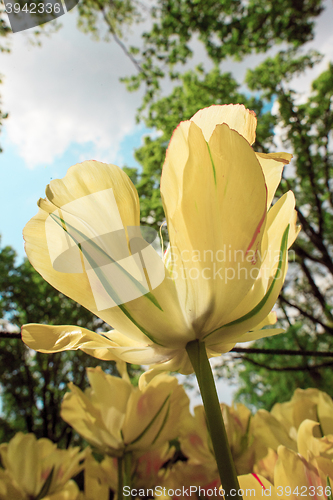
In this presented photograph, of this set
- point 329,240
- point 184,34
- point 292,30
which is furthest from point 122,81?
point 329,240

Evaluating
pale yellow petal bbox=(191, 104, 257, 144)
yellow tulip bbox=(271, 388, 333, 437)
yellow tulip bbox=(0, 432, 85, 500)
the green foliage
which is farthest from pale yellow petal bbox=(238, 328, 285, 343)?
the green foliage

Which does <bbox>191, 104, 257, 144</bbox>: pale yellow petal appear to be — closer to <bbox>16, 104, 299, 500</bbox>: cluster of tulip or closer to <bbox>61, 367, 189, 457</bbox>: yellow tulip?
<bbox>16, 104, 299, 500</bbox>: cluster of tulip

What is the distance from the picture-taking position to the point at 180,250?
0.58 ft

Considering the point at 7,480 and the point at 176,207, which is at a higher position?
the point at 176,207

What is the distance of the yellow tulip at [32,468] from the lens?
0.45 meters

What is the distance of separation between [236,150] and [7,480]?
557 mm

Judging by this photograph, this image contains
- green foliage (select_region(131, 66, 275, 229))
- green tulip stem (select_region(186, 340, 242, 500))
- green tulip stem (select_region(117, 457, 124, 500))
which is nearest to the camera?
green tulip stem (select_region(186, 340, 242, 500))

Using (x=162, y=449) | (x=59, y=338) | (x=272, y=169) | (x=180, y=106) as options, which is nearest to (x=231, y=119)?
(x=272, y=169)

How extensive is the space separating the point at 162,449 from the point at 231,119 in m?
0.49

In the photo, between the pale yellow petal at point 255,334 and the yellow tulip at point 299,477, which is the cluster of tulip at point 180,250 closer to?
the pale yellow petal at point 255,334

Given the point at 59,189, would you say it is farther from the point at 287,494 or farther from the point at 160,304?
the point at 287,494

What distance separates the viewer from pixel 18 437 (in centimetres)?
50

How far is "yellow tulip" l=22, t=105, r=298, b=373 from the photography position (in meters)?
0.17

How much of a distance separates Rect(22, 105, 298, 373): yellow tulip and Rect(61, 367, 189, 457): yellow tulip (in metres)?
0.19
